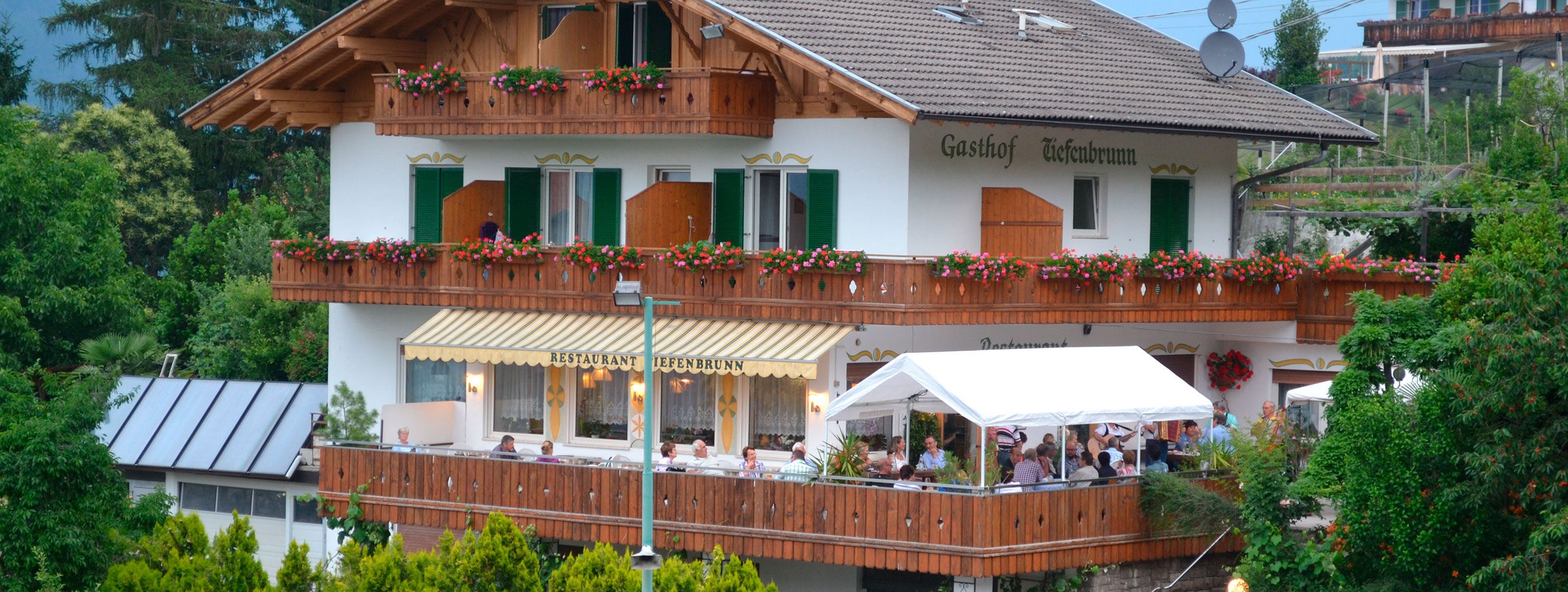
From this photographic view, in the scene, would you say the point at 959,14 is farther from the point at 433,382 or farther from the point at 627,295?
the point at 627,295

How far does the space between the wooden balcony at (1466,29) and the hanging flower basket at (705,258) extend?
131 ft

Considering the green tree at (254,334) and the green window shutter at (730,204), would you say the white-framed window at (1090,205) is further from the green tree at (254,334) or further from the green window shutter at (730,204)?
the green tree at (254,334)

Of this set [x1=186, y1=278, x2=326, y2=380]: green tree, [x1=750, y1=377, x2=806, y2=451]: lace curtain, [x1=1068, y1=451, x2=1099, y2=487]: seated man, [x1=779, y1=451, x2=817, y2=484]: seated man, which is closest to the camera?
[x1=1068, y1=451, x2=1099, y2=487]: seated man

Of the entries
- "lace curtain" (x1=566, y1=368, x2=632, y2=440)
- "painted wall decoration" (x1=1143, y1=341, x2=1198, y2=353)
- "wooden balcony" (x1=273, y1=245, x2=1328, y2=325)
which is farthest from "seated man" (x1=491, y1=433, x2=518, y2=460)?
"painted wall decoration" (x1=1143, y1=341, x2=1198, y2=353)

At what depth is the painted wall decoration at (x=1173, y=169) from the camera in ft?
93.6

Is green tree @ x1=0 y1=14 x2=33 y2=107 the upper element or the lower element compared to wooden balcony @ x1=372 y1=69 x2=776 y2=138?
upper

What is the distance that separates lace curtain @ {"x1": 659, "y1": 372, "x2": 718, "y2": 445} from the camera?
26562 mm

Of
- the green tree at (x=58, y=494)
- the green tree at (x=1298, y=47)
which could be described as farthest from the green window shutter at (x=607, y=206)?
the green tree at (x=1298, y=47)

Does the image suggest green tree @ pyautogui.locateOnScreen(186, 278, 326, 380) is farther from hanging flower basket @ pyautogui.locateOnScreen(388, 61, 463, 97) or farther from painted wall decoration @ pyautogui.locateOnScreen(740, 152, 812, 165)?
painted wall decoration @ pyautogui.locateOnScreen(740, 152, 812, 165)

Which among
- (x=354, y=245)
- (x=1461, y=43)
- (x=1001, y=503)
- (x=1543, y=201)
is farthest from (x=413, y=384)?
(x=1461, y=43)

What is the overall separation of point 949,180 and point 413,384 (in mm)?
9257

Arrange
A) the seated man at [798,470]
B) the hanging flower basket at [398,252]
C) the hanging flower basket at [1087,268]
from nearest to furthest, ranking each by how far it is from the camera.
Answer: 1. the seated man at [798,470]
2. the hanging flower basket at [1087,268]
3. the hanging flower basket at [398,252]

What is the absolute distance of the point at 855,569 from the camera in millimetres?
24438

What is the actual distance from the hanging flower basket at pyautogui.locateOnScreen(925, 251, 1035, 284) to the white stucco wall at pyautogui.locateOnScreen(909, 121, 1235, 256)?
3.76 ft
